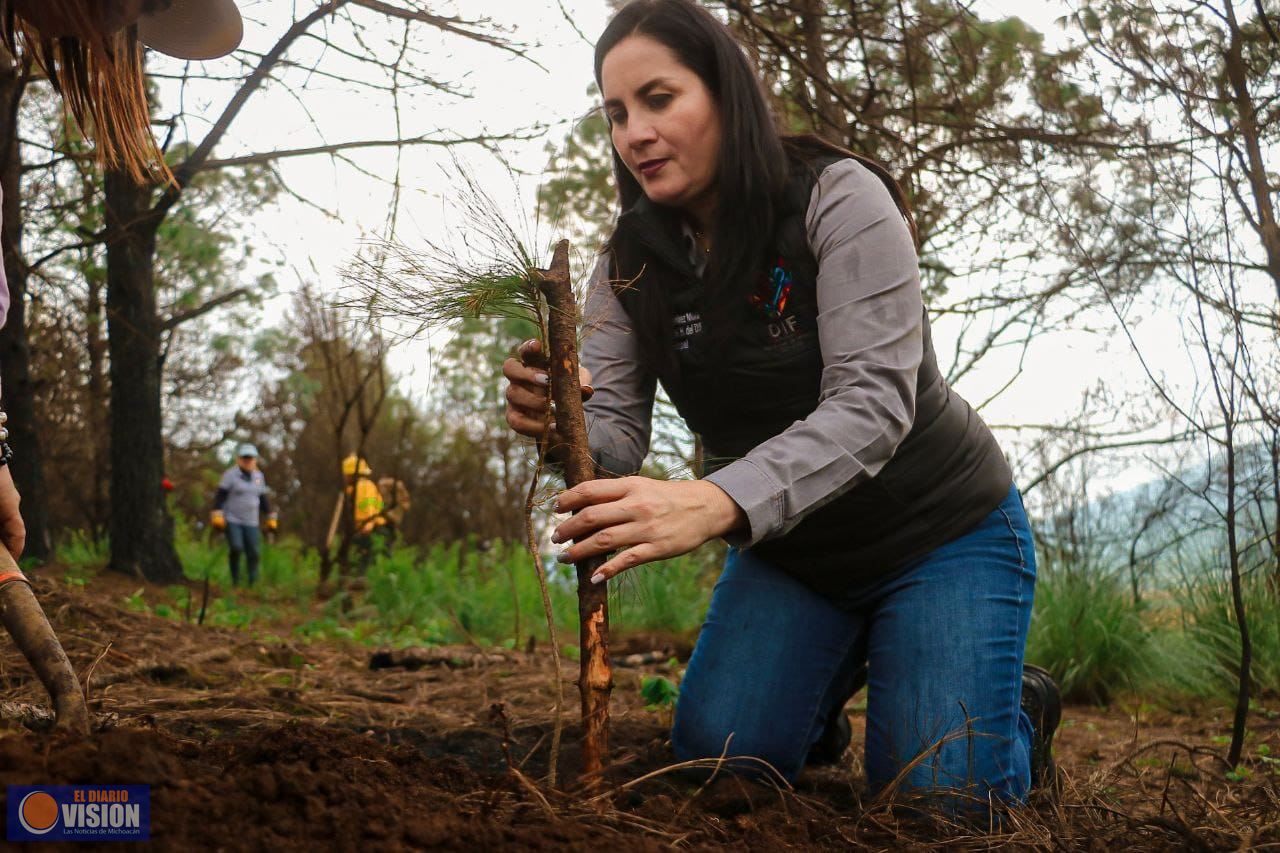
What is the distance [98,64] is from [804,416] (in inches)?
60.4

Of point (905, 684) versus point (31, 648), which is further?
point (905, 684)

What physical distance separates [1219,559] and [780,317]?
331 cm

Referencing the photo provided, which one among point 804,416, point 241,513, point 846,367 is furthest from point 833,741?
point 241,513

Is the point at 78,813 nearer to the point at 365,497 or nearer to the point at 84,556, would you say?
the point at 84,556

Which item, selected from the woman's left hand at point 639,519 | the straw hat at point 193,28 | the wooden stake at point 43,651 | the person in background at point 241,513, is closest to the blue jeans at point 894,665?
the woman's left hand at point 639,519

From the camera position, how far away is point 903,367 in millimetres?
1951

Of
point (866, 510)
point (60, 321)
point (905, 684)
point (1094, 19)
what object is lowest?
point (905, 684)

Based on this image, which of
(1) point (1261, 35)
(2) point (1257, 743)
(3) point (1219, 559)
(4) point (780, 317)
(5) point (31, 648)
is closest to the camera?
(5) point (31, 648)

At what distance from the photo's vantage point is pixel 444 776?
66.2 inches

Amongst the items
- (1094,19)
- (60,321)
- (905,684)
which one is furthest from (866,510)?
Answer: (60,321)

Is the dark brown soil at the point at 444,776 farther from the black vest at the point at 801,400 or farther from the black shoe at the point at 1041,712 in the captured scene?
the black vest at the point at 801,400

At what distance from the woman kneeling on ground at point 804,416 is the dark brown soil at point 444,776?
7.4 inches

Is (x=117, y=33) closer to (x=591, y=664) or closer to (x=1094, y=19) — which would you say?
(x=591, y=664)

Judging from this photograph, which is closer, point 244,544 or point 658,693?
point 658,693
